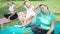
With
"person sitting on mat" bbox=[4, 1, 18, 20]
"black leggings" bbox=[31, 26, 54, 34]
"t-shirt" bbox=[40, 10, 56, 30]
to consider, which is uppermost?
"person sitting on mat" bbox=[4, 1, 18, 20]

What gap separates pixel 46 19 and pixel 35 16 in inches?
4.5

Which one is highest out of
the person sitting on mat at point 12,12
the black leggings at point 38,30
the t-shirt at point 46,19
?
the person sitting on mat at point 12,12

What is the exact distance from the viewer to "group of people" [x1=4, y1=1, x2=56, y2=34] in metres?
1.57

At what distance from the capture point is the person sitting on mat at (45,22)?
1572mm

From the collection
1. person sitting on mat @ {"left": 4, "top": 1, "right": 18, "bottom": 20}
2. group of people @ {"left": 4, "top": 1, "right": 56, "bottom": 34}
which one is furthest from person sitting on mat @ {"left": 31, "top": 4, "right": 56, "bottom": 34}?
person sitting on mat @ {"left": 4, "top": 1, "right": 18, "bottom": 20}

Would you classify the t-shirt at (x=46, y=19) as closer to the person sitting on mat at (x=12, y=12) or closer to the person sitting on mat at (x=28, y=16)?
the person sitting on mat at (x=28, y=16)

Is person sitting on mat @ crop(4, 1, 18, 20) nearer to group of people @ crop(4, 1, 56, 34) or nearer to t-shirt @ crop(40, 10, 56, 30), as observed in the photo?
group of people @ crop(4, 1, 56, 34)

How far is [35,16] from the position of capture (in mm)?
1590

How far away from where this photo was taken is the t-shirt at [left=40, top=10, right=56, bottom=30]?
1.57m

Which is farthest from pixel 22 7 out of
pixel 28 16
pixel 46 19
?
pixel 46 19

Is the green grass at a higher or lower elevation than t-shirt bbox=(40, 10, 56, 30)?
higher

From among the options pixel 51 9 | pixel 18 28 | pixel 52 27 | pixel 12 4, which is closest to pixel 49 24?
pixel 52 27

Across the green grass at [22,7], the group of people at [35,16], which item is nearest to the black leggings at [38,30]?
the group of people at [35,16]

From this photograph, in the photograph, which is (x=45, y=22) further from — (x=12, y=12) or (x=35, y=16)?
(x=12, y=12)
